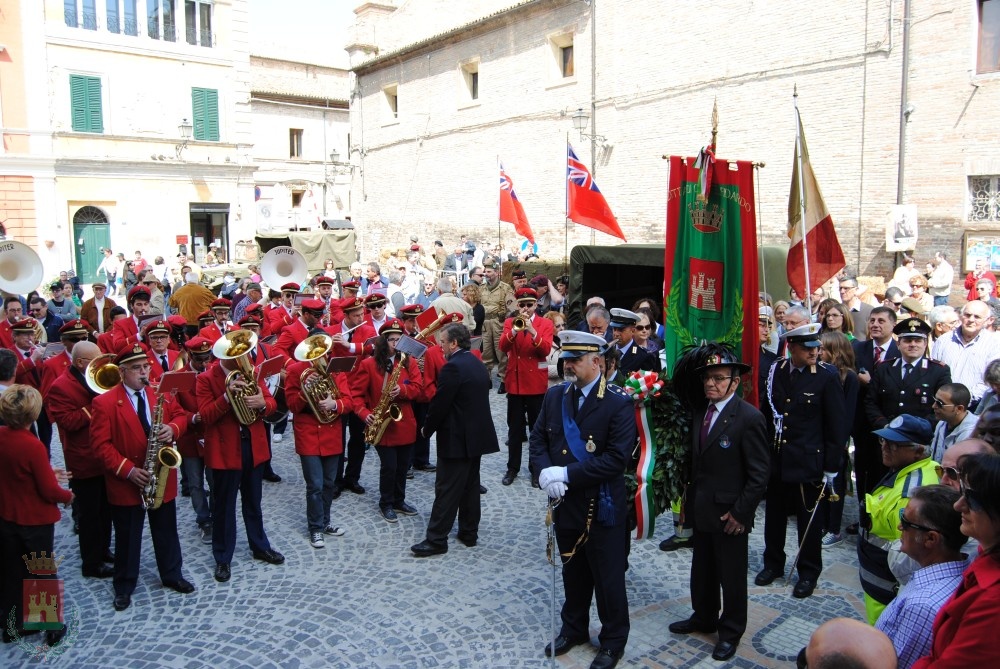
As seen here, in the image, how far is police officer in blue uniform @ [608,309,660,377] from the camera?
7.81 m

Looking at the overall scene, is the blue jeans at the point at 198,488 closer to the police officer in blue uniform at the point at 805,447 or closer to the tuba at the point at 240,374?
the tuba at the point at 240,374

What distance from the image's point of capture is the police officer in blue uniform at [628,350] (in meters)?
7.81

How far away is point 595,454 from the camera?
495cm

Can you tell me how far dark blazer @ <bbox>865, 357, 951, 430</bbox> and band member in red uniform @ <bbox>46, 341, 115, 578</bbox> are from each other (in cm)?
658

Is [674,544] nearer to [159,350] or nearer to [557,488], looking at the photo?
[557,488]

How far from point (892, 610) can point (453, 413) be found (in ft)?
14.1

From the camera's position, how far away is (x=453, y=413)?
22.6 ft

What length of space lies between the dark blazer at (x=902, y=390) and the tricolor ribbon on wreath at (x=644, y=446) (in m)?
2.58

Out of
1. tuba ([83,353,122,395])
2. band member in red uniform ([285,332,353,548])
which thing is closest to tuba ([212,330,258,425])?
band member in red uniform ([285,332,353,548])

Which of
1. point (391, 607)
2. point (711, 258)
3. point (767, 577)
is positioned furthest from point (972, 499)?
point (391, 607)

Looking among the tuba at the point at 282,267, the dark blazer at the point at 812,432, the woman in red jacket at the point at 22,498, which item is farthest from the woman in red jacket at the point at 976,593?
the tuba at the point at 282,267

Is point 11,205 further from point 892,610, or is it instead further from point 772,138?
point 892,610

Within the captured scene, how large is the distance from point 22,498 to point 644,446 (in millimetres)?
4319

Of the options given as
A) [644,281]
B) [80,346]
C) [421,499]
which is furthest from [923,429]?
[644,281]
